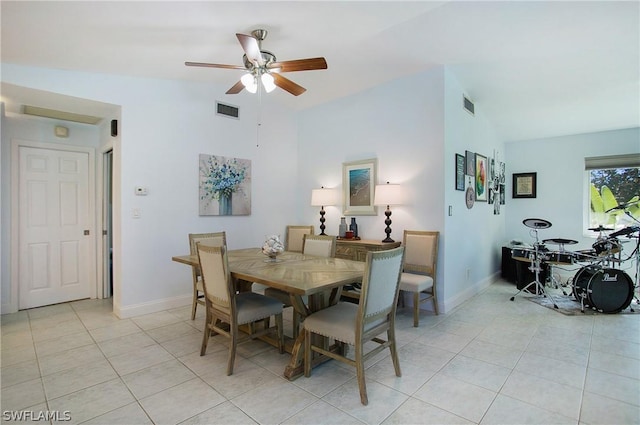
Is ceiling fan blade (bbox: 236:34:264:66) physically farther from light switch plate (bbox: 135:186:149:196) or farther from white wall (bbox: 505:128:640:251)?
white wall (bbox: 505:128:640:251)

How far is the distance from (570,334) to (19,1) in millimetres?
5163

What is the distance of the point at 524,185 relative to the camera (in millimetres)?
6246

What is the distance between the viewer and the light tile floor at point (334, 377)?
6.10ft

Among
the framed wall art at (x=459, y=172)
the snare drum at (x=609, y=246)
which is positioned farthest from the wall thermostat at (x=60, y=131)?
the snare drum at (x=609, y=246)

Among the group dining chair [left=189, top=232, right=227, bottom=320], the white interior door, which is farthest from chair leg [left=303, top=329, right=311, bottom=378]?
the white interior door

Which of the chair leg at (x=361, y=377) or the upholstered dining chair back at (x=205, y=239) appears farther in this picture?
the upholstered dining chair back at (x=205, y=239)

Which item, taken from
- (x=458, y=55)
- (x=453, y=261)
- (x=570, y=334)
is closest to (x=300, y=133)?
(x=458, y=55)

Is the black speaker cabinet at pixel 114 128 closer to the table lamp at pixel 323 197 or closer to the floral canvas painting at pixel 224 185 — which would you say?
the floral canvas painting at pixel 224 185

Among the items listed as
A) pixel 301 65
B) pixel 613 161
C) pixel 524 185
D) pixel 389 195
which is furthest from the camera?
pixel 524 185

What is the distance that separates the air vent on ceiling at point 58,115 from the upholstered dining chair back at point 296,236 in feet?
9.59

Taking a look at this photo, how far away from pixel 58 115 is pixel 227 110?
2003mm

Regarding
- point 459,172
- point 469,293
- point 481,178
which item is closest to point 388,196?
point 459,172

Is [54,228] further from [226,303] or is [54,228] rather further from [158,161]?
[226,303]

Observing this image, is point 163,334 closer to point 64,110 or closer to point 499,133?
point 64,110
